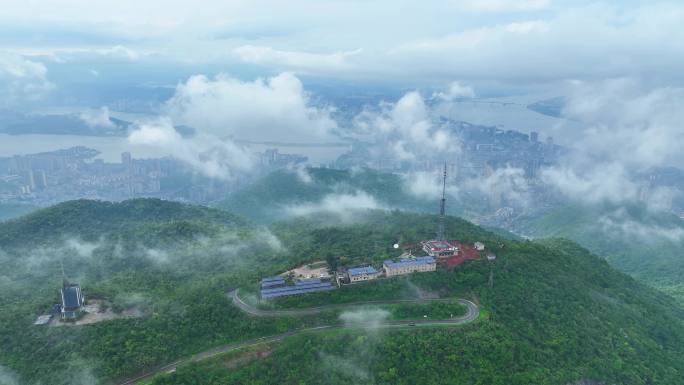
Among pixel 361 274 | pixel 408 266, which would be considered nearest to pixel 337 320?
pixel 361 274

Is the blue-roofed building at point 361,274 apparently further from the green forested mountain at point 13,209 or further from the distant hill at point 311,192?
the green forested mountain at point 13,209

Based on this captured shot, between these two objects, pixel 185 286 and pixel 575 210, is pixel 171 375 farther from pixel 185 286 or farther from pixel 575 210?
pixel 575 210

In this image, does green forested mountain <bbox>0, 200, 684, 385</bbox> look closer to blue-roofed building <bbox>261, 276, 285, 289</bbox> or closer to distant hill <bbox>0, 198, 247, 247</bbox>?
blue-roofed building <bbox>261, 276, 285, 289</bbox>

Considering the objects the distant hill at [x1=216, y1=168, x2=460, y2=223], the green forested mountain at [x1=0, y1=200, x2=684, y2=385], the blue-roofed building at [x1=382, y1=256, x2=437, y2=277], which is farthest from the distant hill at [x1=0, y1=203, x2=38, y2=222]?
the blue-roofed building at [x1=382, y1=256, x2=437, y2=277]

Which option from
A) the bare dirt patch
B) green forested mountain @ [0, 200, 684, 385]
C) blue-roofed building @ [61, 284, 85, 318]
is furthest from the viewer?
blue-roofed building @ [61, 284, 85, 318]

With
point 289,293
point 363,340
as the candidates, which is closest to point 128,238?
point 289,293

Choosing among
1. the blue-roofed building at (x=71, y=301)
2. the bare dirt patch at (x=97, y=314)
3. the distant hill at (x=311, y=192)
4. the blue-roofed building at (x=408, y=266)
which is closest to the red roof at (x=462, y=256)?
the blue-roofed building at (x=408, y=266)
